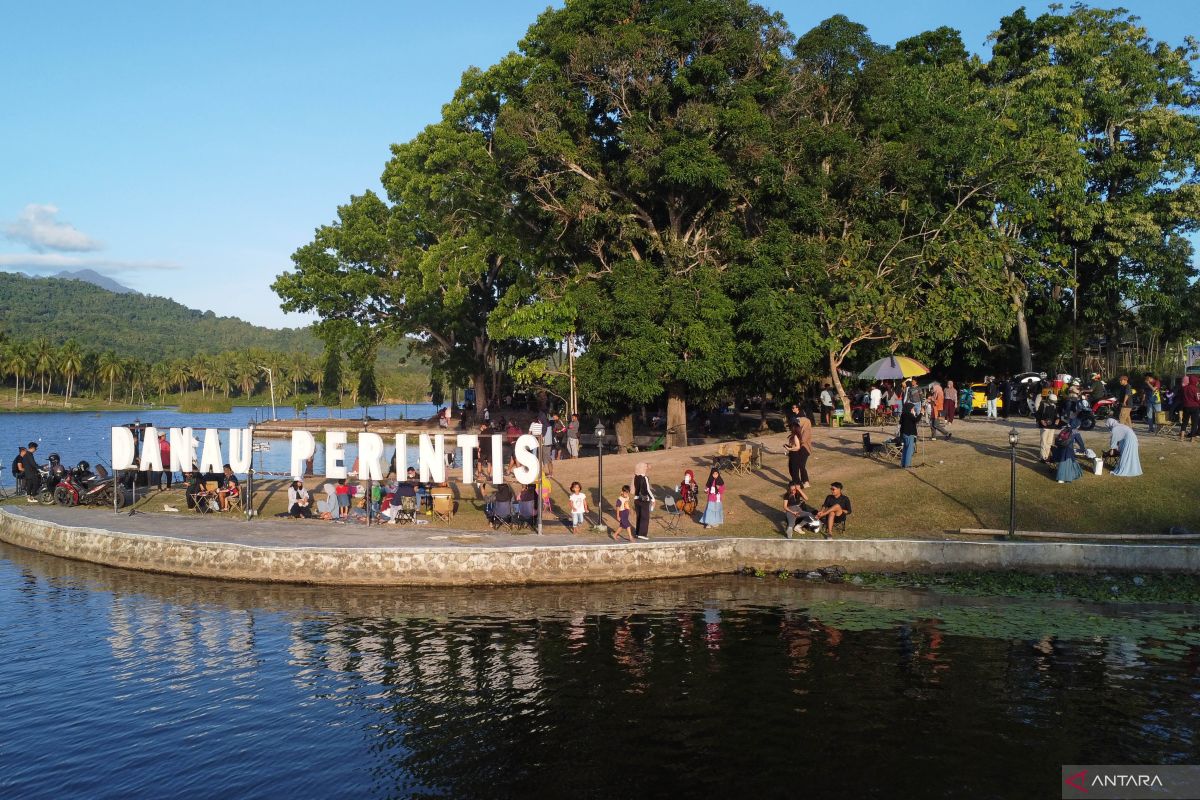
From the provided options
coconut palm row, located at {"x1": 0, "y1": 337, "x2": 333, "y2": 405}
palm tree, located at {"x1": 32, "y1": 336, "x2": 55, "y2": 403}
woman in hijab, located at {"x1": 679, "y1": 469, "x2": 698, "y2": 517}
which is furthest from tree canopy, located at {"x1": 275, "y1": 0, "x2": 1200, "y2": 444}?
palm tree, located at {"x1": 32, "y1": 336, "x2": 55, "y2": 403}

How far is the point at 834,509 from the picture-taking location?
2348 cm

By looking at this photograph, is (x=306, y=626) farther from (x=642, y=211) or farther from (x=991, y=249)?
(x=991, y=249)

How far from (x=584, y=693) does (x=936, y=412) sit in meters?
22.7

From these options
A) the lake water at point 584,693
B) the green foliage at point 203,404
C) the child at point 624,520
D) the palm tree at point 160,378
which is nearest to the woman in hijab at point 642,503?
the child at point 624,520

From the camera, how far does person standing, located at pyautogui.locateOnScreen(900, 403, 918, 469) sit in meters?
27.3

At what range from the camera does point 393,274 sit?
198 ft

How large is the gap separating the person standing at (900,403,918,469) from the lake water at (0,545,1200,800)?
26.2 feet

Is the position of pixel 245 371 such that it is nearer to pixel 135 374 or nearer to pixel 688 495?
pixel 135 374

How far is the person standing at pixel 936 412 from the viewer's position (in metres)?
30.8

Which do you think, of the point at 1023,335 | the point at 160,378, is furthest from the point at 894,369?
the point at 160,378

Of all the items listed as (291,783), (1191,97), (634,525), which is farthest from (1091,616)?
(1191,97)

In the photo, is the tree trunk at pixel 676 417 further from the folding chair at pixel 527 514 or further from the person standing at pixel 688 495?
the folding chair at pixel 527 514

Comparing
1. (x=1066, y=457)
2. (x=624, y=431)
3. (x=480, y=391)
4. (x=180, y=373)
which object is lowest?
(x=1066, y=457)

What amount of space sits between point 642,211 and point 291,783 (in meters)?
30.8
